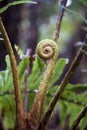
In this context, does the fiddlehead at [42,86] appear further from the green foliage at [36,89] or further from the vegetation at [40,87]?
the green foliage at [36,89]

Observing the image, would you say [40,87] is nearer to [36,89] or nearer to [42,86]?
[42,86]

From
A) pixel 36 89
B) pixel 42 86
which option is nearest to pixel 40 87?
pixel 42 86

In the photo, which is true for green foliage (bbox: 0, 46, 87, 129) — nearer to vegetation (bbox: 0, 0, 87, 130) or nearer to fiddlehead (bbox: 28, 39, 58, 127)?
vegetation (bbox: 0, 0, 87, 130)

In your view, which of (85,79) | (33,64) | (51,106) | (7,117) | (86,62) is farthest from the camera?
(85,79)

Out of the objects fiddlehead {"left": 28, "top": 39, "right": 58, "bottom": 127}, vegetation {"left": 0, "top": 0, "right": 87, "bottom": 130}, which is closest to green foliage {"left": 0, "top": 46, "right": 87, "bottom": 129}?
vegetation {"left": 0, "top": 0, "right": 87, "bottom": 130}

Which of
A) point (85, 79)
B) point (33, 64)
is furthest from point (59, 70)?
point (85, 79)

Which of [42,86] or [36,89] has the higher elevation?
[42,86]

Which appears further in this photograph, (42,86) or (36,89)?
(36,89)

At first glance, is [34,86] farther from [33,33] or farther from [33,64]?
[33,33]
